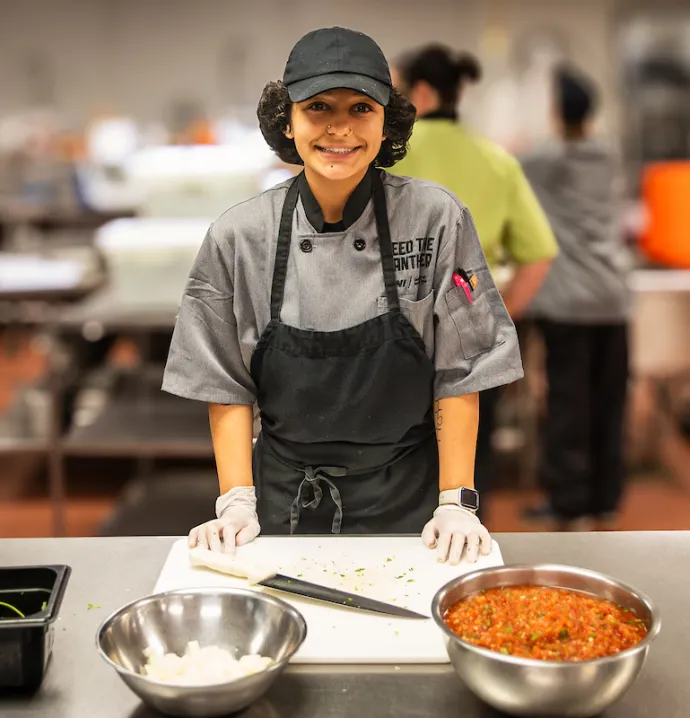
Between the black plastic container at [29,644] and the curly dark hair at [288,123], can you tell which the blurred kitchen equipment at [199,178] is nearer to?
the curly dark hair at [288,123]

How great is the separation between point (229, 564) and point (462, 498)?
1.43ft

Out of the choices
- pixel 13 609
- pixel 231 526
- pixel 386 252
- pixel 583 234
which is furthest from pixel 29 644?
pixel 583 234

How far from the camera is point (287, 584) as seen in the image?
1464mm

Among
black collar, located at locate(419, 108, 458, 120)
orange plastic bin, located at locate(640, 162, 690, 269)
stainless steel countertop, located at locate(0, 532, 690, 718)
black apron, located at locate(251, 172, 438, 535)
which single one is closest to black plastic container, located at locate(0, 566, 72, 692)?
stainless steel countertop, located at locate(0, 532, 690, 718)

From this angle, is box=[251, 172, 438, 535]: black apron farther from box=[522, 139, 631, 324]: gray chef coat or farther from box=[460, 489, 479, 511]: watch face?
box=[522, 139, 631, 324]: gray chef coat

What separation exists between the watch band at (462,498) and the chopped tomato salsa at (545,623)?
38 centimetres

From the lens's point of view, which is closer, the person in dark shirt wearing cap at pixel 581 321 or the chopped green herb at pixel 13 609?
the chopped green herb at pixel 13 609

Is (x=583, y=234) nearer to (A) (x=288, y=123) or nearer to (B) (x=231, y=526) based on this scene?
(A) (x=288, y=123)

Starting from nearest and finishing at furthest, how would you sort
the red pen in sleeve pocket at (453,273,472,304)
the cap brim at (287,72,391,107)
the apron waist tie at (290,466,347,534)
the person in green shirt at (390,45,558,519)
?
the cap brim at (287,72,391,107) < the red pen in sleeve pocket at (453,273,472,304) < the apron waist tie at (290,466,347,534) < the person in green shirt at (390,45,558,519)

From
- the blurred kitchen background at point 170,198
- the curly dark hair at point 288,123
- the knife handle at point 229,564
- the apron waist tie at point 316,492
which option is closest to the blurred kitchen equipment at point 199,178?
the blurred kitchen background at point 170,198

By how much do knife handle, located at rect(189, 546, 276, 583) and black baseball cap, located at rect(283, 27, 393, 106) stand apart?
2.35 ft

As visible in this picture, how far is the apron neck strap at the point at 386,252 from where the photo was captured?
1738 mm

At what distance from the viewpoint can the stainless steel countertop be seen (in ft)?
4.00

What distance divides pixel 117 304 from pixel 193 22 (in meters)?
5.21
